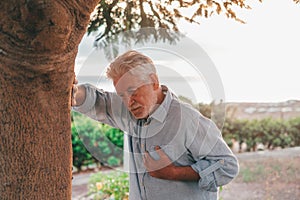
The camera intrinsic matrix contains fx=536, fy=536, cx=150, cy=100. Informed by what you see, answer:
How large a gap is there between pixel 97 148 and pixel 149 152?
665mm

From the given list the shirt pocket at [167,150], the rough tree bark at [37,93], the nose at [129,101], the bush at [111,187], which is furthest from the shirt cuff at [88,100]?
the bush at [111,187]

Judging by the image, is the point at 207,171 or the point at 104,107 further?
the point at 104,107

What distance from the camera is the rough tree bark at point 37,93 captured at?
1130 millimetres

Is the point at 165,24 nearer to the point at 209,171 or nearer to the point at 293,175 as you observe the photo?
the point at 209,171

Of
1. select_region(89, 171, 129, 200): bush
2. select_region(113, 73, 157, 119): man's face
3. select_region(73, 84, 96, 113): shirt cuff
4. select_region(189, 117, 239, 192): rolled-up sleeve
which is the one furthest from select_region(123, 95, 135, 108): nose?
select_region(89, 171, 129, 200): bush

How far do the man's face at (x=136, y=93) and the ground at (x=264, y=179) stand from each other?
303 centimetres

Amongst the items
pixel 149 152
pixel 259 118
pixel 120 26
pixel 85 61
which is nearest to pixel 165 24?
pixel 120 26

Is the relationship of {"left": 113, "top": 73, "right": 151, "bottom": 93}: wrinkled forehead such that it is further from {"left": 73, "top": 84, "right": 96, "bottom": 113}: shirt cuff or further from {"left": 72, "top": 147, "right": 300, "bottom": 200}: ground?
{"left": 72, "top": 147, "right": 300, "bottom": 200}: ground

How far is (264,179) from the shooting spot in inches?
209

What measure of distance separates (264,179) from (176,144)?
3.78 meters

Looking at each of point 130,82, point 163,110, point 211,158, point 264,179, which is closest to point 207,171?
point 211,158

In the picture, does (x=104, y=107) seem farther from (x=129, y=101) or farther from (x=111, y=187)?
(x=111, y=187)

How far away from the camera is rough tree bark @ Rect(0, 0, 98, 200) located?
113 cm

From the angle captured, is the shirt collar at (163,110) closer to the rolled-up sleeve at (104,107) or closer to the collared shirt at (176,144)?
the collared shirt at (176,144)
